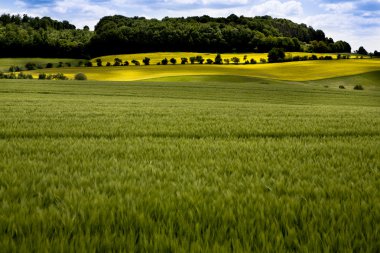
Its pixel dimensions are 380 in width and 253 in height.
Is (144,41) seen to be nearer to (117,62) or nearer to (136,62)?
(117,62)

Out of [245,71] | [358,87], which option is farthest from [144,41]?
[358,87]

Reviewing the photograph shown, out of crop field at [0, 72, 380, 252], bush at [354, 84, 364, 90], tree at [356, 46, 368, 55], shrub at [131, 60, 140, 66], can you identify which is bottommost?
bush at [354, 84, 364, 90]

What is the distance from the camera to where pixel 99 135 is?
9422 mm

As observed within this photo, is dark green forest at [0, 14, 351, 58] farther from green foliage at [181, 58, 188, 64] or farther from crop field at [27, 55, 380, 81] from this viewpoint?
crop field at [27, 55, 380, 81]

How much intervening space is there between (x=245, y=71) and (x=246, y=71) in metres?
0.20

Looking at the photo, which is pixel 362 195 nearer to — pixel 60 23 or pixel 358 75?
pixel 358 75

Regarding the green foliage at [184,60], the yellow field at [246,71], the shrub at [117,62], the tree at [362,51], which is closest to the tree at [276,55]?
the yellow field at [246,71]

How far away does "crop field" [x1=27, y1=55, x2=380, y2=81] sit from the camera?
236ft

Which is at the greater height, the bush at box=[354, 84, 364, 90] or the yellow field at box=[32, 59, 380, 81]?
the yellow field at box=[32, 59, 380, 81]

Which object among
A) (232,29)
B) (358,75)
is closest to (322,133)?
(358,75)

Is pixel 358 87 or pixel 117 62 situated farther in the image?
pixel 117 62

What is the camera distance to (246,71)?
252 feet

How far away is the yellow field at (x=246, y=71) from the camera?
72.1 meters

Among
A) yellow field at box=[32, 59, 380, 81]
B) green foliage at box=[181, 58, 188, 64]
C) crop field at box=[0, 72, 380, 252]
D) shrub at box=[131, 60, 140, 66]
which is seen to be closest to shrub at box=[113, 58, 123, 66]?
shrub at box=[131, 60, 140, 66]
